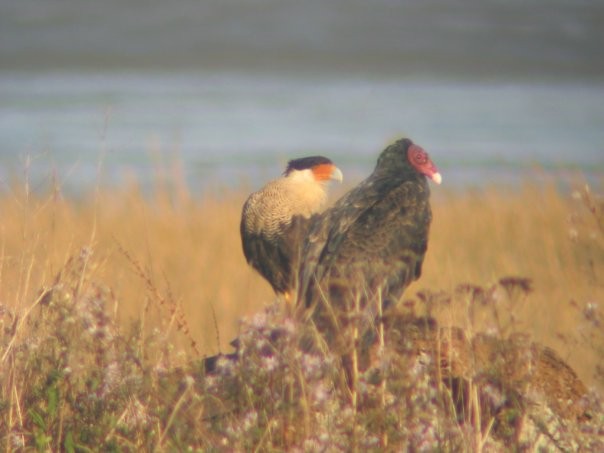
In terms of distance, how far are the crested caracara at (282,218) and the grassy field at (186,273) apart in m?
0.22

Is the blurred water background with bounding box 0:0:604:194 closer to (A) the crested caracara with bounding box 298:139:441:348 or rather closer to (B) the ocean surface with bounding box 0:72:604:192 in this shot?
(B) the ocean surface with bounding box 0:72:604:192

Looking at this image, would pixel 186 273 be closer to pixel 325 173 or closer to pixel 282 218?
pixel 325 173

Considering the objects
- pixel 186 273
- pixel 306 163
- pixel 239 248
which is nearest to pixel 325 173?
pixel 306 163

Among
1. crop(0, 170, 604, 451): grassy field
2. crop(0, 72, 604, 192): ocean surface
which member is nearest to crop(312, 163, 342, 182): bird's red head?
crop(0, 170, 604, 451): grassy field

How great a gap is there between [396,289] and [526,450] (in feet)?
7.05

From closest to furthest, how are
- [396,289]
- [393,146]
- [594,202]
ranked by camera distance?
1. [594,202]
2. [396,289]
3. [393,146]

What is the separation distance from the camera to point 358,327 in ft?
16.0

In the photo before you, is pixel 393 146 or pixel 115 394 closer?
pixel 115 394

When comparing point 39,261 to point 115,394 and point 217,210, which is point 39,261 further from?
point 217,210

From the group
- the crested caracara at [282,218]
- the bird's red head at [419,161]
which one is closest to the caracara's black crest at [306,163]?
the crested caracara at [282,218]

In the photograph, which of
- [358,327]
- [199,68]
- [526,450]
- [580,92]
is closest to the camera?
[526,450]

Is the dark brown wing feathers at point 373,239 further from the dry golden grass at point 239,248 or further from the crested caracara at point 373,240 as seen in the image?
the dry golden grass at point 239,248

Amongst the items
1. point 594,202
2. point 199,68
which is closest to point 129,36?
point 199,68

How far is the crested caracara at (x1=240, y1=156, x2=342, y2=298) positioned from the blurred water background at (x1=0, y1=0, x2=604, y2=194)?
8.61 m
